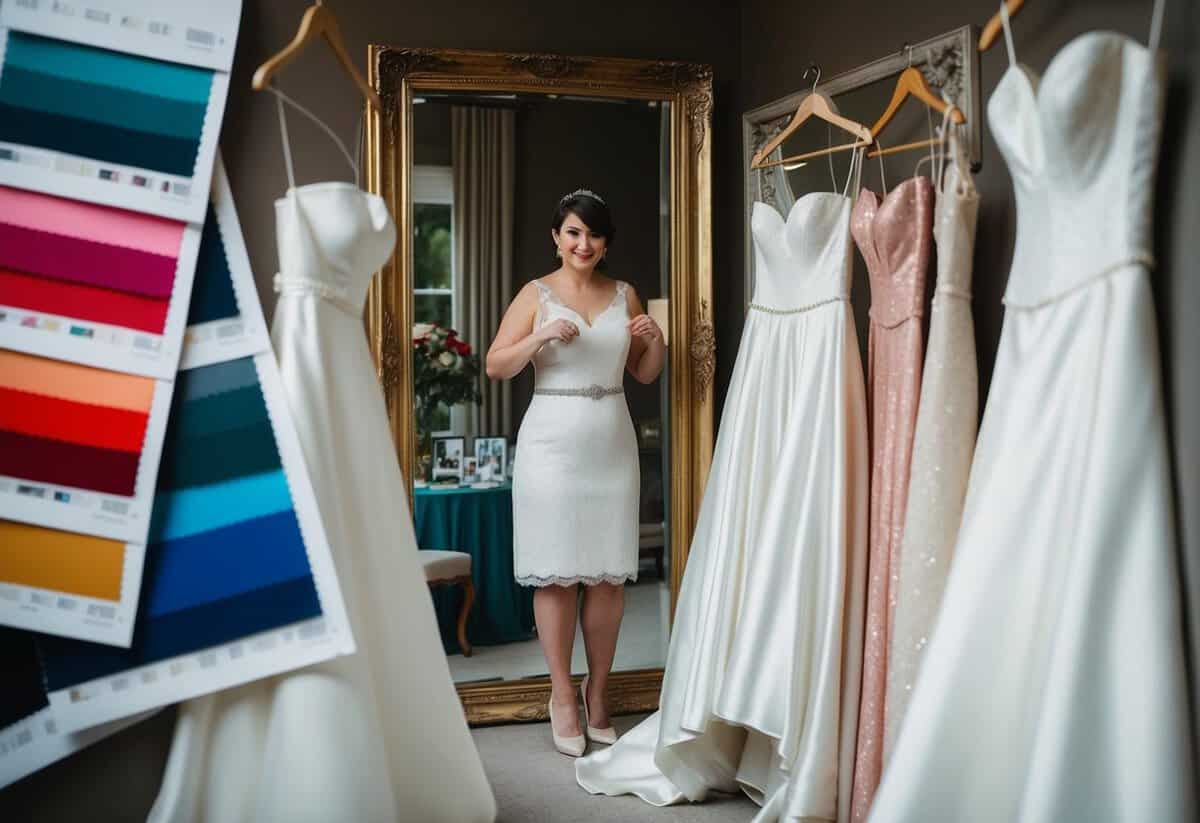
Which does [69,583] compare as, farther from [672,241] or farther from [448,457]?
[672,241]

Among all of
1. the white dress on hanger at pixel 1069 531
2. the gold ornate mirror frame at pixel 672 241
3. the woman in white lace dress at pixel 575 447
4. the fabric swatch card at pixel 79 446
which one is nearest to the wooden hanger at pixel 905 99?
the white dress on hanger at pixel 1069 531

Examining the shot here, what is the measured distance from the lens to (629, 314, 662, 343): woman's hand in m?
3.06

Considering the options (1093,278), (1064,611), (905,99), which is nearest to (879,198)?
(905,99)

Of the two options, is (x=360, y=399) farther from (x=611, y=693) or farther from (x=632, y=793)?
(x=611, y=693)

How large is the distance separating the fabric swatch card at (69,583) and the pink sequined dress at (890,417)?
1.48 m

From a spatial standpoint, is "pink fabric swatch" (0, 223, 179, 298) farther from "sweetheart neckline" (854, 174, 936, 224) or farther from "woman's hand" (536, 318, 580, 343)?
"sweetheart neckline" (854, 174, 936, 224)

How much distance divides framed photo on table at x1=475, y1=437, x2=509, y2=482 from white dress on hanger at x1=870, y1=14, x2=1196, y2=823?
1518 mm

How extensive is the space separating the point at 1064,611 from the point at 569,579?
1.59 m

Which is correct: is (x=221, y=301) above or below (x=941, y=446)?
above

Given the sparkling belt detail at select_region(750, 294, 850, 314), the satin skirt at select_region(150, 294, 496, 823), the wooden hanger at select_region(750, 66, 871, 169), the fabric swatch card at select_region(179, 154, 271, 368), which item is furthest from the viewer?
the wooden hanger at select_region(750, 66, 871, 169)

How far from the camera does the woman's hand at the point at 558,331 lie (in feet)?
9.63

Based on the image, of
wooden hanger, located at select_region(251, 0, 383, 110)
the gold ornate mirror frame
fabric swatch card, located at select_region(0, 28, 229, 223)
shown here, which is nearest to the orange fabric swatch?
fabric swatch card, located at select_region(0, 28, 229, 223)

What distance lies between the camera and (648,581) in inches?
129

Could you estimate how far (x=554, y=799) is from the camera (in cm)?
270
